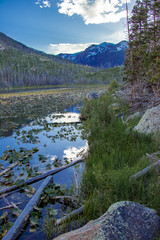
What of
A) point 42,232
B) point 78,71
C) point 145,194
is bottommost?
point 42,232

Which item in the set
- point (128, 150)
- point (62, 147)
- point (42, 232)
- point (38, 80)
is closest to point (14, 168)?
point (62, 147)

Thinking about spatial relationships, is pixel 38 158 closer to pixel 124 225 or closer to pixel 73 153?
pixel 73 153

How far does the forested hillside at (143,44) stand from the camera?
36.6ft

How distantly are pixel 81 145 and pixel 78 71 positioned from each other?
15594 centimetres

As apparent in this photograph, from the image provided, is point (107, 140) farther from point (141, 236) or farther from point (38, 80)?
point (38, 80)

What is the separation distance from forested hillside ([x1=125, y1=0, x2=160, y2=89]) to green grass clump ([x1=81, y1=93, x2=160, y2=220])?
489cm

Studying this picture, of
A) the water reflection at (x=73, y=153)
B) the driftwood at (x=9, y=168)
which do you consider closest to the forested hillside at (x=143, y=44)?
the water reflection at (x=73, y=153)

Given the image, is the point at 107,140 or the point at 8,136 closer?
the point at 107,140

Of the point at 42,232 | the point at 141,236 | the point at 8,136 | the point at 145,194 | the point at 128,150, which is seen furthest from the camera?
the point at 8,136

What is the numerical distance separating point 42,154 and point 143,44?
12694 mm

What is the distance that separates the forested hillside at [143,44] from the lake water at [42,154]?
585 cm

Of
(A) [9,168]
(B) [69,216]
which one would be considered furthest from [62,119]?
(B) [69,216]

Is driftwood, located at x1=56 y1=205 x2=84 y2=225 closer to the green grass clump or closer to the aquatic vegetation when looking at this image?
the green grass clump

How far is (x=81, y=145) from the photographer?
7.75 meters
